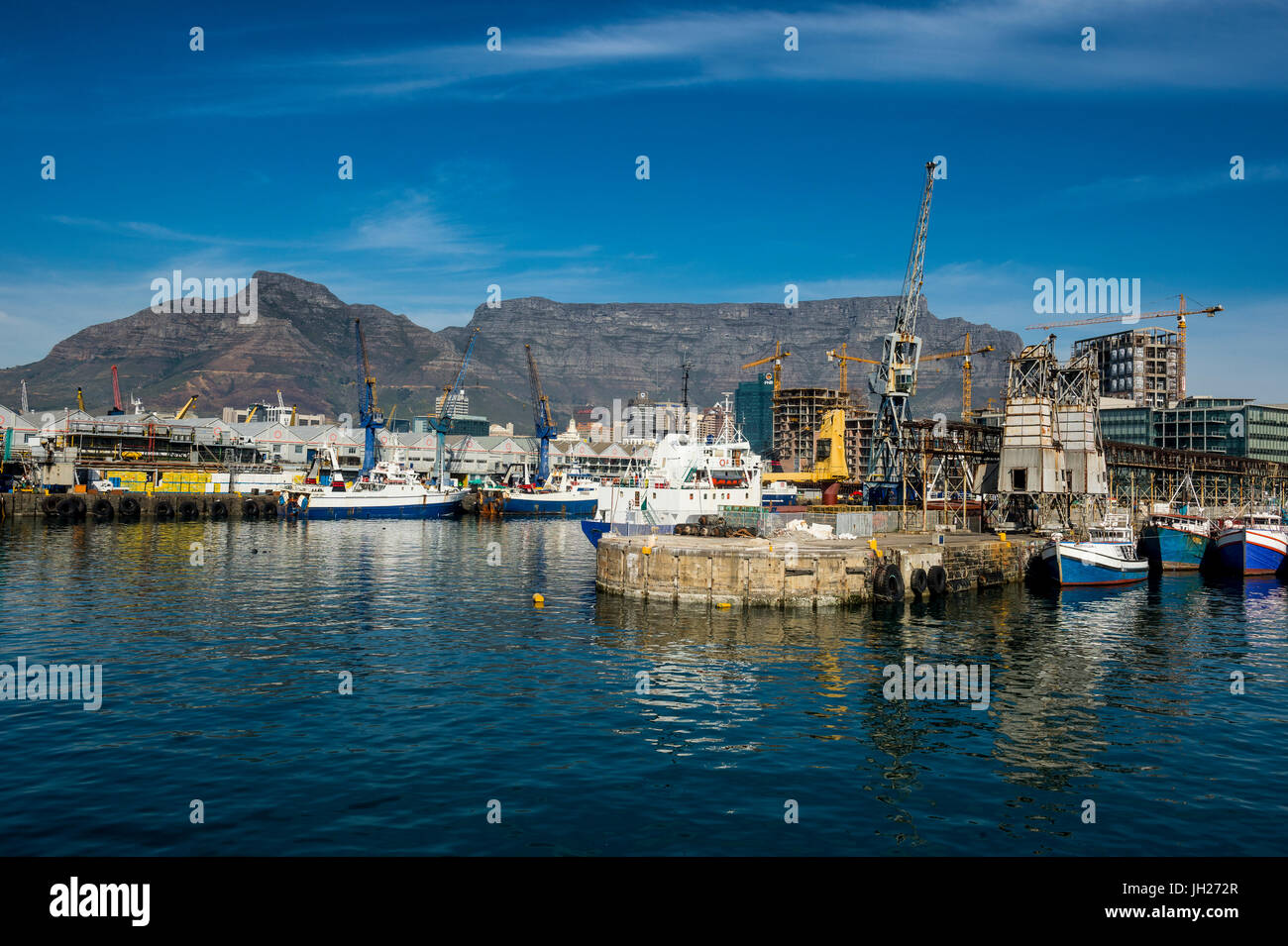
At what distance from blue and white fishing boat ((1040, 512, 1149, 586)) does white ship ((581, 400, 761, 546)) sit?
30.3 meters

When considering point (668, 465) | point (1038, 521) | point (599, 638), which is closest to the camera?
point (599, 638)

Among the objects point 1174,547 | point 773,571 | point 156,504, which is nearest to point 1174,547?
point 1174,547

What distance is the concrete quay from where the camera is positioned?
46.8 metres

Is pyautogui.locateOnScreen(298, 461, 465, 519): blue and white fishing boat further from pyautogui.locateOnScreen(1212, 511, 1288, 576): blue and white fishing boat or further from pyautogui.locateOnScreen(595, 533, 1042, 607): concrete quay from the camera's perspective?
pyautogui.locateOnScreen(1212, 511, 1288, 576): blue and white fishing boat

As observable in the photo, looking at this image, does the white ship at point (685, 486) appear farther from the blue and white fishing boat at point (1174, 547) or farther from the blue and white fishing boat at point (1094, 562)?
the blue and white fishing boat at point (1174, 547)

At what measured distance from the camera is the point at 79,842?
55.9ft

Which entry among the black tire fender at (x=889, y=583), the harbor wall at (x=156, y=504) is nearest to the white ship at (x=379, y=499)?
the harbor wall at (x=156, y=504)

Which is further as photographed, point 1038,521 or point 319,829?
point 1038,521

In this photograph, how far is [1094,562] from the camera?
61.5 m

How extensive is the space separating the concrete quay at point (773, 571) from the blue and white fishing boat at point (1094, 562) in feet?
30.3
